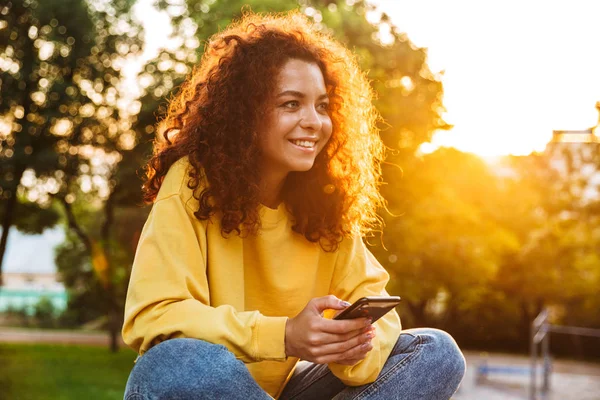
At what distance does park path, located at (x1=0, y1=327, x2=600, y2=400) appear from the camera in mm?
19059

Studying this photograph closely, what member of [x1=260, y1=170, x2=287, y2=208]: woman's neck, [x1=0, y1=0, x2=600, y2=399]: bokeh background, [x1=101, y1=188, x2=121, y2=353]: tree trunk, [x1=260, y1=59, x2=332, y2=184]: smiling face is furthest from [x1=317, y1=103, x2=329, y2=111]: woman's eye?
[x1=101, y1=188, x2=121, y2=353]: tree trunk

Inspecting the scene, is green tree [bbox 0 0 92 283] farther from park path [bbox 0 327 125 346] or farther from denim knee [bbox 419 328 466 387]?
denim knee [bbox 419 328 466 387]

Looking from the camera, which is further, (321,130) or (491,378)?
(491,378)

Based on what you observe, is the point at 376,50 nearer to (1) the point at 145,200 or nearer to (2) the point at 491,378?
(2) the point at 491,378

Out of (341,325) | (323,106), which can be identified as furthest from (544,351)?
(341,325)

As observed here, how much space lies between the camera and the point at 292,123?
2127mm

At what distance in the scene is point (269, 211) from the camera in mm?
2148

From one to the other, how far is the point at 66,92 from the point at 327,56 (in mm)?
14654

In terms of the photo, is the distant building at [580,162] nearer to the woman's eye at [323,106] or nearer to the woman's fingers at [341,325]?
the woman's eye at [323,106]

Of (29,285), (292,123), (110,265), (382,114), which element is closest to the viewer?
(292,123)

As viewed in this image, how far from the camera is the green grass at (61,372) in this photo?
1464cm

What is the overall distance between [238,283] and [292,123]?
498mm

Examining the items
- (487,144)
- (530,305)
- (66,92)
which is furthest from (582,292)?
(66,92)

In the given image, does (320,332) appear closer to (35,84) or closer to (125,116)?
(35,84)
